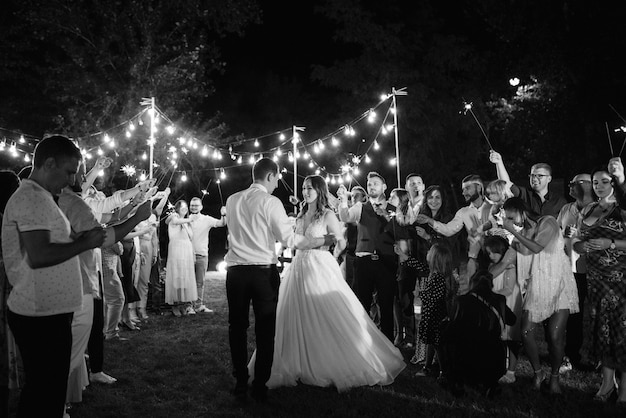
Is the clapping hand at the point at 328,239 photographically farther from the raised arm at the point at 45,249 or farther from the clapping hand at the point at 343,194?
the clapping hand at the point at 343,194

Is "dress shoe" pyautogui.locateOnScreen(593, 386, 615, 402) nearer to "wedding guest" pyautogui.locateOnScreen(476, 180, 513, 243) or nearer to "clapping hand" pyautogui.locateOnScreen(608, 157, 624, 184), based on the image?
"wedding guest" pyautogui.locateOnScreen(476, 180, 513, 243)

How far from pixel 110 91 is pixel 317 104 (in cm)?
1134

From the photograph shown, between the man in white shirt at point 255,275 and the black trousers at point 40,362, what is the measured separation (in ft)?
5.93

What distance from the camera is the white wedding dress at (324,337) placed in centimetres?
474

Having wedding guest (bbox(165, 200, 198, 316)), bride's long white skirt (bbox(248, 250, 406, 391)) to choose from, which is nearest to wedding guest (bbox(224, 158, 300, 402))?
bride's long white skirt (bbox(248, 250, 406, 391))

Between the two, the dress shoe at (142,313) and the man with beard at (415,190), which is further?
the dress shoe at (142,313)

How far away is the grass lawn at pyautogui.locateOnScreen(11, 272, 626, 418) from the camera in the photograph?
4.13m

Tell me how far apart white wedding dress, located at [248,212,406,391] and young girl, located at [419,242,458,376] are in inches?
12.8

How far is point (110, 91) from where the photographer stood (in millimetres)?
18312

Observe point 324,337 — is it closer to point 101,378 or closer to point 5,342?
point 101,378

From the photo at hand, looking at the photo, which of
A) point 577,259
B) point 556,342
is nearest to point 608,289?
point 556,342

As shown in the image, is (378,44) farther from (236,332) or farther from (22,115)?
(236,332)

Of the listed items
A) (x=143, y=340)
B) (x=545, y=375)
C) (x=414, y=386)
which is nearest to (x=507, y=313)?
(x=545, y=375)

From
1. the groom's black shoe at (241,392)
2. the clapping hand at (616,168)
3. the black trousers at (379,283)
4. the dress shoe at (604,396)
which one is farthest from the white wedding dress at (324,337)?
the clapping hand at (616,168)
